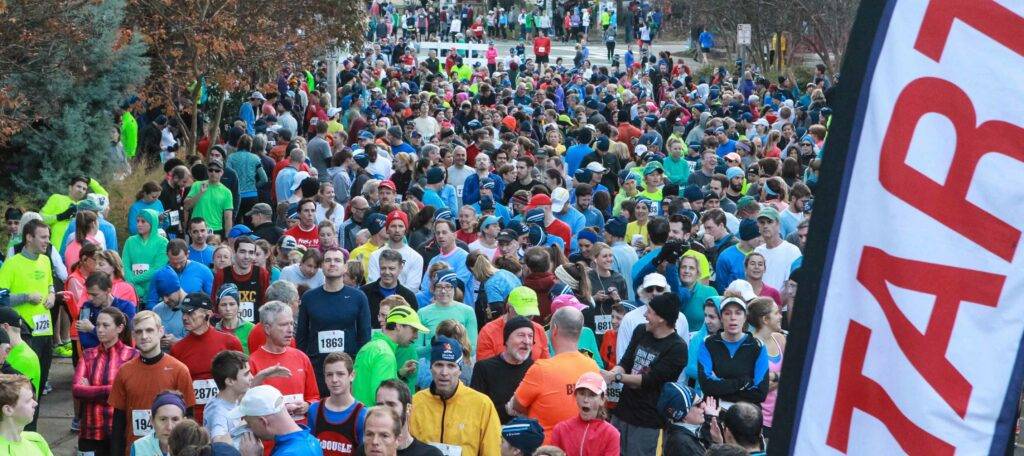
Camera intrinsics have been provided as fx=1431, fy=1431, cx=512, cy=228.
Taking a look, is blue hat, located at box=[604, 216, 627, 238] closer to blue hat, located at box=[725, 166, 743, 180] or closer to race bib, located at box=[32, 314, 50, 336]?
blue hat, located at box=[725, 166, 743, 180]

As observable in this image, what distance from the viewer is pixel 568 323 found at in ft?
26.2

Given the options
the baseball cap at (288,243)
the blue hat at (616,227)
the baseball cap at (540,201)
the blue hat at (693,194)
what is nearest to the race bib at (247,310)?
the baseball cap at (288,243)

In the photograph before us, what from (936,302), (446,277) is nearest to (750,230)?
(446,277)

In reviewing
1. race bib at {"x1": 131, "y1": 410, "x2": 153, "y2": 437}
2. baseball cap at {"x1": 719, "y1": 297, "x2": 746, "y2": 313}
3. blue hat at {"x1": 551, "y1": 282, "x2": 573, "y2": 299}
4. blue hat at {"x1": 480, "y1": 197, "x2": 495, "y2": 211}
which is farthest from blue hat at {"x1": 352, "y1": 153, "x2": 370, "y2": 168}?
baseball cap at {"x1": 719, "y1": 297, "x2": 746, "y2": 313}

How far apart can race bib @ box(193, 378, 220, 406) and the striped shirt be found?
1.41 ft

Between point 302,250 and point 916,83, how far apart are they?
1031 centimetres

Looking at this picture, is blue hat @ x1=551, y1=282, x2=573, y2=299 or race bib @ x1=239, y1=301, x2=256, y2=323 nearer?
blue hat @ x1=551, y1=282, x2=573, y2=299

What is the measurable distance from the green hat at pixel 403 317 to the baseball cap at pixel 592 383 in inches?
66.4

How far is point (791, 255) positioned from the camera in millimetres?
11648

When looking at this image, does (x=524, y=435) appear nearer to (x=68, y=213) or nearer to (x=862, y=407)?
(x=862, y=407)

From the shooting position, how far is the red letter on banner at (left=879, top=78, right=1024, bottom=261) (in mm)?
1974

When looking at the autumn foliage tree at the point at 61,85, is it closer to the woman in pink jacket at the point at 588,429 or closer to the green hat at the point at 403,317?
the green hat at the point at 403,317

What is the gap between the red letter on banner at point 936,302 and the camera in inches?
78.7

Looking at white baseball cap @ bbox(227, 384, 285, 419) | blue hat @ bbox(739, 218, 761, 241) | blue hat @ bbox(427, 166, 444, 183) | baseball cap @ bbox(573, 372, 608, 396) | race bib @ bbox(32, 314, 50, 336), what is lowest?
blue hat @ bbox(427, 166, 444, 183)
